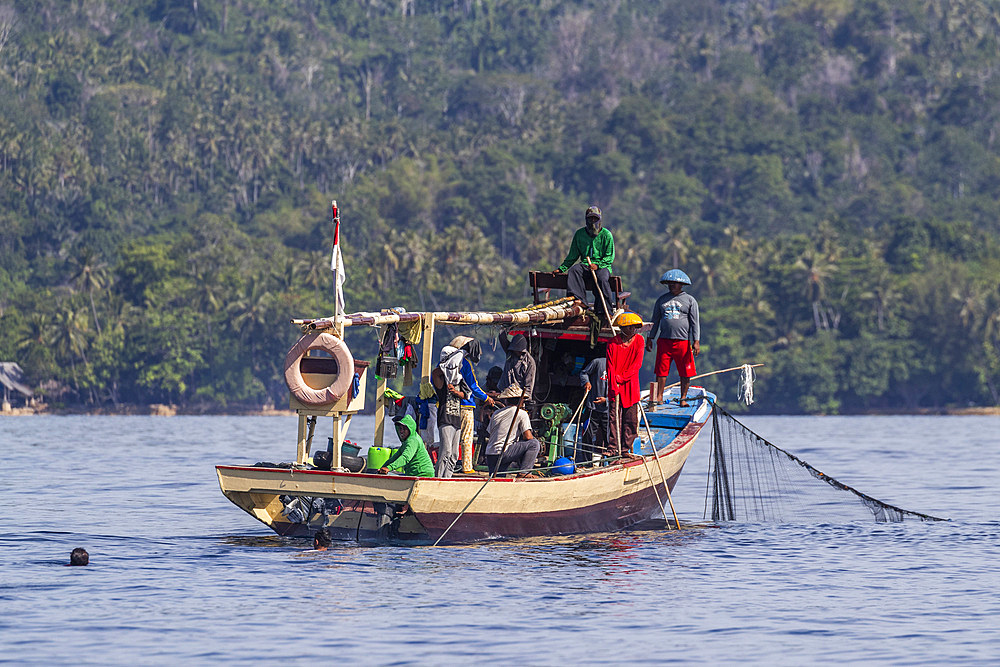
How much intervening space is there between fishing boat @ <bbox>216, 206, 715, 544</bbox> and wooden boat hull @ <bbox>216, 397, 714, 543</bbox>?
0.06 ft

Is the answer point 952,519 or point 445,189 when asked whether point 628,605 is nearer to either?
point 952,519

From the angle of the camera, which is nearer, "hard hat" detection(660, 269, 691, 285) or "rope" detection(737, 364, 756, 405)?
"hard hat" detection(660, 269, 691, 285)

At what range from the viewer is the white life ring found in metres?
18.5

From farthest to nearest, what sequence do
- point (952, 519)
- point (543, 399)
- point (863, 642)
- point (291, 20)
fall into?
1. point (291, 20)
2. point (952, 519)
3. point (543, 399)
4. point (863, 642)

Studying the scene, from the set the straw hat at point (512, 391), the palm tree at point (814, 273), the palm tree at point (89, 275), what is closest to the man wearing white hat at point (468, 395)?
the straw hat at point (512, 391)

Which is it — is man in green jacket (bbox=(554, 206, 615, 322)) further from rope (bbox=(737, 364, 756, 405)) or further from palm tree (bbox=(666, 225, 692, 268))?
palm tree (bbox=(666, 225, 692, 268))

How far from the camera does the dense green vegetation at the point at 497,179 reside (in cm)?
10406

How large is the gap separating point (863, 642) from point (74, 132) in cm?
14215

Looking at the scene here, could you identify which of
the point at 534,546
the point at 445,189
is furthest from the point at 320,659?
the point at 445,189

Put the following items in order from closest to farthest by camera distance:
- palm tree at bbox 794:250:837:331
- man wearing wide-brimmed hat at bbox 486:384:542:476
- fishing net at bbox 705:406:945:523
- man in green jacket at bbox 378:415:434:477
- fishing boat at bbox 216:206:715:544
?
fishing boat at bbox 216:206:715:544 < man in green jacket at bbox 378:415:434:477 < man wearing wide-brimmed hat at bbox 486:384:542:476 < fishing net at bbox 705:406:945:523 < palm tree at bbox 794:250:837:331

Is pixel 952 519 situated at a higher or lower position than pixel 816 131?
lower

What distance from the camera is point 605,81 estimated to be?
182 meters

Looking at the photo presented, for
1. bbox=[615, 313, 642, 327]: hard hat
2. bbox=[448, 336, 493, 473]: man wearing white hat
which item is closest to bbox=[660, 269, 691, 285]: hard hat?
bbox=[615, 313, 642, 327]: hard hat

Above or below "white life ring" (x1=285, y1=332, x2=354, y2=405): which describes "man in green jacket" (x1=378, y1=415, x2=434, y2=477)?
below
